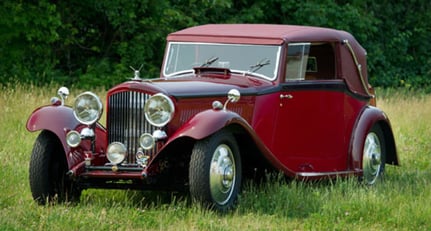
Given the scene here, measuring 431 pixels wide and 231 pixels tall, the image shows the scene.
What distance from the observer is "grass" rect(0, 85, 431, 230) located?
7723 mm

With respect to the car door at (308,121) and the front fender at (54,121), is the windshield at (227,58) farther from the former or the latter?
the front fender at (54,121)

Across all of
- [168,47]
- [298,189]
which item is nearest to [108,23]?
[168,47]

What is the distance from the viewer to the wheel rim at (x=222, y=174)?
324 inches

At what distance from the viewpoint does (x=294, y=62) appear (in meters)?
9.88

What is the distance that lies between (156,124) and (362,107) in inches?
120

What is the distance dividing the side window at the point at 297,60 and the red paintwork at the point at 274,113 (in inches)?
3.7

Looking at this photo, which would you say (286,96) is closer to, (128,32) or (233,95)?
(233,95)

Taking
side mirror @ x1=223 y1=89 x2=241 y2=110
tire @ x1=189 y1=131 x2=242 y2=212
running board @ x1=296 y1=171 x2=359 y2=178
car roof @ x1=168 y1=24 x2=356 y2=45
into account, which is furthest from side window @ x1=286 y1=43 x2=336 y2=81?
tire @ x1=189 y1=131 x2=242 y2=212

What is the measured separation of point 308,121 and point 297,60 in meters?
0.62

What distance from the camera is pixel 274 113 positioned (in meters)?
9.42

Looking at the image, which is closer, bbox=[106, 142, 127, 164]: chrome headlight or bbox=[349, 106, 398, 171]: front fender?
bbox=[106, 142, 127, 164]: chrome headlight

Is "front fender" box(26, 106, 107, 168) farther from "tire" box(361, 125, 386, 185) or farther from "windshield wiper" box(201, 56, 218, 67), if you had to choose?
"tire" box(361, 125, 386, 185)

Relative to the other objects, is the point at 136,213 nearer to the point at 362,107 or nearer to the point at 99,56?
the point at 362,107

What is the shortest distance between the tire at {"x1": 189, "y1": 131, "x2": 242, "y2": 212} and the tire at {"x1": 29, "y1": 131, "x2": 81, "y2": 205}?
4.41 ft
